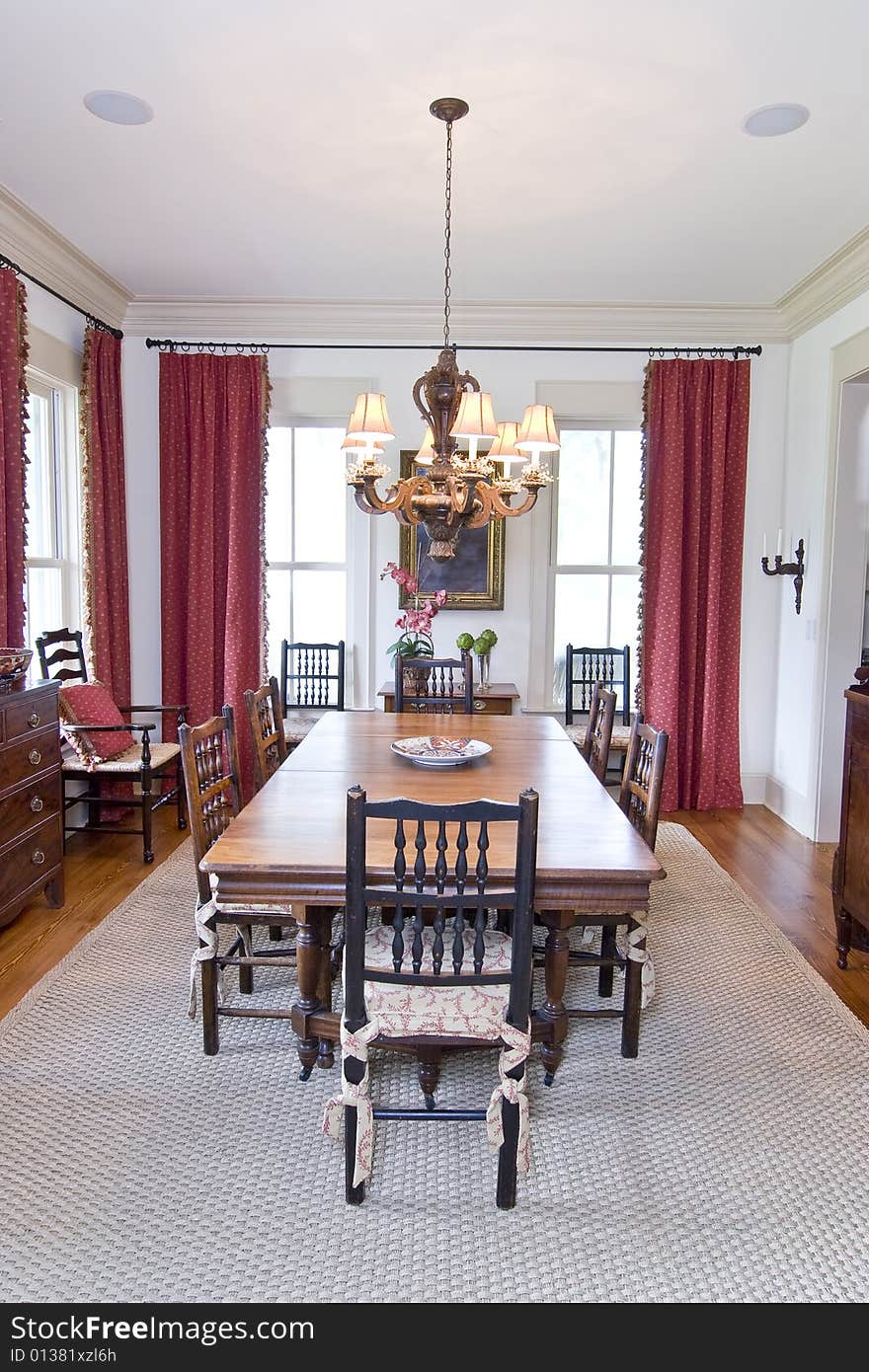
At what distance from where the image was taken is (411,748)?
314 cm

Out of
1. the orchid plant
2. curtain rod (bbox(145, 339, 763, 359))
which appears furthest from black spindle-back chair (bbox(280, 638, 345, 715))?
curtain rod (bbox(145, 339, 763, 359))

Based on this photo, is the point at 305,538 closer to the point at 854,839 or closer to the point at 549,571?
the point at 549,571

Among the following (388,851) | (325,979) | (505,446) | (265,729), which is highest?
(505,446)

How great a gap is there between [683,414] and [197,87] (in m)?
3.20

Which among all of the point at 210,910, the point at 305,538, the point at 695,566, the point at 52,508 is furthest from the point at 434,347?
the point at 210,910

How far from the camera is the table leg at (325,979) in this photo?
7.63 feet

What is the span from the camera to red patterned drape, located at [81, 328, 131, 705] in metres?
4.71

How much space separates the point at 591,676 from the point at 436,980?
3740 mm

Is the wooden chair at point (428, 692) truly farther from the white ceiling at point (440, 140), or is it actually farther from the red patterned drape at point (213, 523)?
the white ceiling at point (440, 140)

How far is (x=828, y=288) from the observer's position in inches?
177

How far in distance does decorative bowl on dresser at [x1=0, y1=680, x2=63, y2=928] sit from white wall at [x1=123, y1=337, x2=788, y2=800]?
186 cm

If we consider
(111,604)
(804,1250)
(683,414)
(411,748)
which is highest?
(683,414)

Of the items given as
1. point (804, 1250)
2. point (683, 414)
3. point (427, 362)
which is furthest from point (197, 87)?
point (804, 1250)
